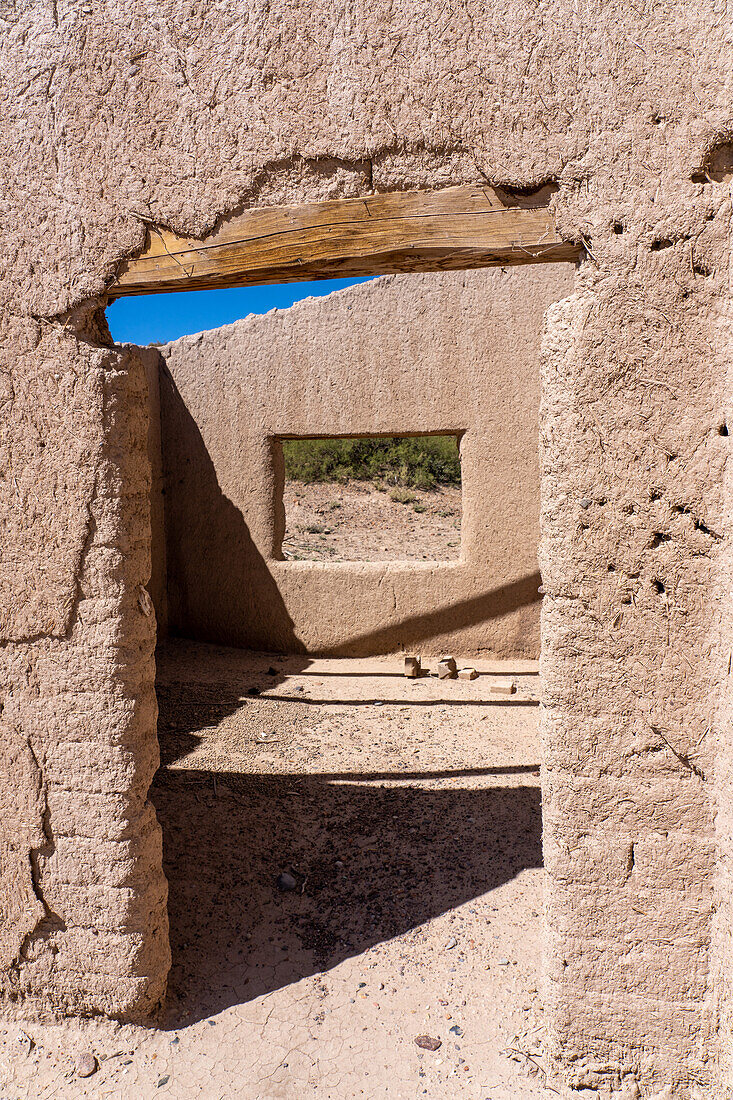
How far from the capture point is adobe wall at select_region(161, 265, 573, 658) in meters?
5.30

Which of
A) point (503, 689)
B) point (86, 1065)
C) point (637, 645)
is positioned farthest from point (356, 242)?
point (503, 689)

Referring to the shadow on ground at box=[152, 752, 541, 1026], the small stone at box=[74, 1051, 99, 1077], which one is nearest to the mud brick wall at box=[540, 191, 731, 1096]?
the shadow on ground at box=[152, 752, 541, 1026]

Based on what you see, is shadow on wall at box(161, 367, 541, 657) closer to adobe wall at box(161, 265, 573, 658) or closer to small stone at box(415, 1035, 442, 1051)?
adobe wall at box(161, 265, 573, 658)

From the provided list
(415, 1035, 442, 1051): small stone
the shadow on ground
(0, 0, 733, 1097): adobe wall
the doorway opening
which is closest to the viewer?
(0, 0, 733, 1097): adobe wall

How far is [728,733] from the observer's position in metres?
1.72

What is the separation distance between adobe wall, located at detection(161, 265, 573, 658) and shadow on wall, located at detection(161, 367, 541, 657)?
Answer: 0.01 m

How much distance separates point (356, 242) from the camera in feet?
6.14

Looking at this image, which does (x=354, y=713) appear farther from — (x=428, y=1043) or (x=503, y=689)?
(x=428, y=1043)

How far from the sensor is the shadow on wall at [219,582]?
5656 millimetres

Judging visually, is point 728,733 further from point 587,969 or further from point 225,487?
point 225,487

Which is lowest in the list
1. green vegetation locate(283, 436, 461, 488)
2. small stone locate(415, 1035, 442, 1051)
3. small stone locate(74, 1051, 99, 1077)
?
small stone locate(74, 1051, 99, 1077)

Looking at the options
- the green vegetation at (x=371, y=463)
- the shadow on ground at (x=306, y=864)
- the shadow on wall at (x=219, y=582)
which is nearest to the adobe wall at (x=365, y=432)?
the shadow on wall at (x=219, y=582)

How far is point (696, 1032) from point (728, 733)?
89 centimetres

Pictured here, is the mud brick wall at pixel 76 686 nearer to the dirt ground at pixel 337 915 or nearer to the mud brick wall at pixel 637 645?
the dirt ground at pixel 337 915
